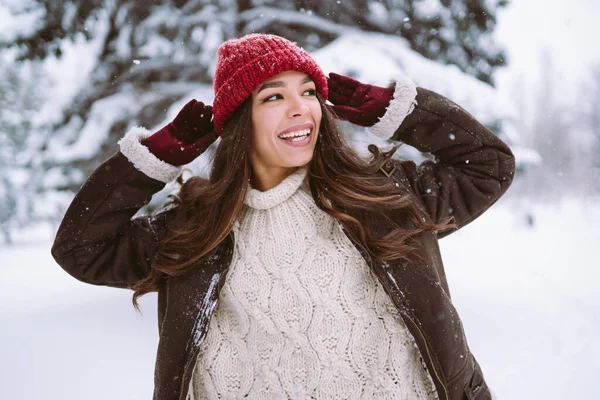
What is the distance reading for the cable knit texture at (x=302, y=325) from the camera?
1.77 m

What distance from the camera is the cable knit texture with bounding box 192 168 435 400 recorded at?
5.81 feet

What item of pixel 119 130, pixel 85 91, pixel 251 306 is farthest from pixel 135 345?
pixel 251 306

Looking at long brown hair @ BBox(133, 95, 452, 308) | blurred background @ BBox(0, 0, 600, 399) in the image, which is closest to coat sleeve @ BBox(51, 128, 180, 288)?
long brown hair @ BBox(133, 95, 452, 308)

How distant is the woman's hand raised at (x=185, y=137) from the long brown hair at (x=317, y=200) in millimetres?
104

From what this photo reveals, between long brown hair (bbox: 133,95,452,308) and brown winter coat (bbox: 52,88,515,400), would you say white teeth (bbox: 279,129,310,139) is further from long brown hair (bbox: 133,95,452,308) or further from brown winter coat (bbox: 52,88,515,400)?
brown winter coat (bbox: 52,88,515,400)

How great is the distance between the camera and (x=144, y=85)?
4402 mm

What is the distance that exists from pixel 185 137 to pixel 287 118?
0.45 m

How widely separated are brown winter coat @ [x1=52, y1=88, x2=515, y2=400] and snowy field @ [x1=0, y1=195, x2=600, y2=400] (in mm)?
2135

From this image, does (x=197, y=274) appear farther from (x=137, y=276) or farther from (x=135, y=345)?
(x=135, y=345)

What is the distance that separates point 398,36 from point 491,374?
2.92 m

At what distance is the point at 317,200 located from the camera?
1905mm

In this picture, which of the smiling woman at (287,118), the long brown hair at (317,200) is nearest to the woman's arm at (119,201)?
the long brown hair at (317,200)

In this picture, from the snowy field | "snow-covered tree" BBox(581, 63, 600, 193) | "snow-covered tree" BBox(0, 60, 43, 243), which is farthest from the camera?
"snow-covered tree" BBox(581, 63, 600, 193)

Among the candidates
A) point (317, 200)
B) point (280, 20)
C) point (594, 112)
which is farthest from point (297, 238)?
point (594, 112)
